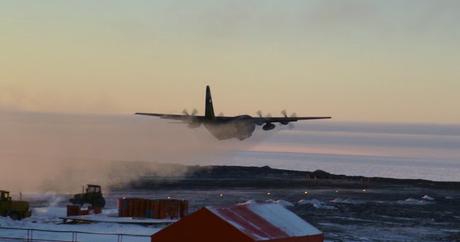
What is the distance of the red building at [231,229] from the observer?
46406mm

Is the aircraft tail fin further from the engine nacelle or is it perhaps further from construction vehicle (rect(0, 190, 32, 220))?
construction vehicle (rect(0, 190, 32, 220))

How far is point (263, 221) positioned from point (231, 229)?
11.0ft

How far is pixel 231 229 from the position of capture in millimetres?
46344

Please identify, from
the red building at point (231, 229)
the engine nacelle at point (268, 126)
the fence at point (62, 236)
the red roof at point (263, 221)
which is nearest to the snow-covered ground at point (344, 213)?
the fence at point (62, 236)

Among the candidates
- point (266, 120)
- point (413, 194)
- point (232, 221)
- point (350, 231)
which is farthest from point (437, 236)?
point (413, 194)

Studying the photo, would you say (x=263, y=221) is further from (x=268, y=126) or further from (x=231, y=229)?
(x=268, y=126)

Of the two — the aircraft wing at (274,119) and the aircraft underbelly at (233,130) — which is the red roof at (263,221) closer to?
the aircraft underbelly at (233,130)

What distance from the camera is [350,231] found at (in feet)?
237

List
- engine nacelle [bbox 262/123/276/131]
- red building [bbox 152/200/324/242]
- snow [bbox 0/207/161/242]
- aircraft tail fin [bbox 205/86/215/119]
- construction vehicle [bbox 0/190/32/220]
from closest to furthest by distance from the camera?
red building [bbox 152/200/324/242] < snow [bbox 0/207/161/242] < construction vehicle [bbox 0/190/32/220] < engine nacelle [bbox 262/123/276/131] < aircraft tail fin [bbox 205/86/215/119]

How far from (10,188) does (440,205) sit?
2010 inches

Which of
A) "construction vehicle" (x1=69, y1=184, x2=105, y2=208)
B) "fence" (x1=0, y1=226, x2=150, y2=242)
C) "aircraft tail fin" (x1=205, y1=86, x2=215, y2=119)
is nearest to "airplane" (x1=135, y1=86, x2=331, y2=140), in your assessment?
"aircraft tail fin" (x1=205, y1=86, x2=215, y2=119)

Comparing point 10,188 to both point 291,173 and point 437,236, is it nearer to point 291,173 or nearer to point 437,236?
point 437,236

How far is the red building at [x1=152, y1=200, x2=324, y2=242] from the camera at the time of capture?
46406 millimetres

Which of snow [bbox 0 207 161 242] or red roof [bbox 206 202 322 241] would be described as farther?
snow [bbox 0 207 161 242]
